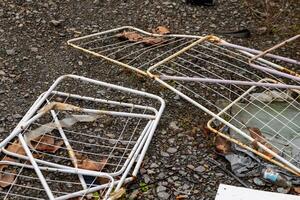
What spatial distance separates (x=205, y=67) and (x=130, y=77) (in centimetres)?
65

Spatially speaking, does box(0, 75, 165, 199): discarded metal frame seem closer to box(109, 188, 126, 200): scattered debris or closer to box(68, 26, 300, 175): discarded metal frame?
box(109, 188, 126, 200): scattered debris

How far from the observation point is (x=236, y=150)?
3.35 meters

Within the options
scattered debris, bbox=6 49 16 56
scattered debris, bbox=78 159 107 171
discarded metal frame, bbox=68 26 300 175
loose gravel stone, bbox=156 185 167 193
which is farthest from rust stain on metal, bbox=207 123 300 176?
scattered debris, bbox=6 49 16 56

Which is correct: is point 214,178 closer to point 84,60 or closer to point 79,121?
point 79,121

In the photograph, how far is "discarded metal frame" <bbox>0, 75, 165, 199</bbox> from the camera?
3170 mm

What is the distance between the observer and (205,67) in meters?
4.16

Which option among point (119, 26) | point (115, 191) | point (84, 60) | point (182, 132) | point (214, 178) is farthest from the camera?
point (119, 26)

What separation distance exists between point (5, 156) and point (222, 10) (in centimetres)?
263

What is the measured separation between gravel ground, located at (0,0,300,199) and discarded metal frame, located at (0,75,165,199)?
0.13m

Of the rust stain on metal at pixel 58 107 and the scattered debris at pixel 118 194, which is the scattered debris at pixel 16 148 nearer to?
the rust stain on metal at pixel 58 107

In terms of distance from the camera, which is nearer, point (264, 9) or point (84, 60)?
point (84, 60)

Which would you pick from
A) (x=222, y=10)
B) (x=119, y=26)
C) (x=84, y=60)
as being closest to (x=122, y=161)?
(x=84, y=60)

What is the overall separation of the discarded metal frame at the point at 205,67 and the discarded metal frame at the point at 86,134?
34 cm

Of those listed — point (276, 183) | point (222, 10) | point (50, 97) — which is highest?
point (222, 10)
